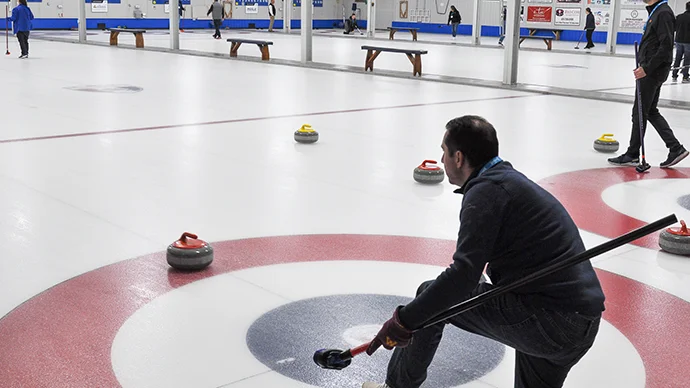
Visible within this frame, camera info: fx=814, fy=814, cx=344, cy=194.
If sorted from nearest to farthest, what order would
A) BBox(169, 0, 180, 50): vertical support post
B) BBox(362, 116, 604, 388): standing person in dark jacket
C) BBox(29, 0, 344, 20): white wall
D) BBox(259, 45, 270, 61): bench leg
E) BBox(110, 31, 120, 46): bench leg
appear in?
BBox(362, 116, 604, 388): standing person in dark jacket → BBox(259, 45, 270, 61): bench leg → BBox(169, 0, 180, 50): vertical support post → BBox(110, 31, 120, 46): bench leg → BBox(29, 0, 344, 20): white wall

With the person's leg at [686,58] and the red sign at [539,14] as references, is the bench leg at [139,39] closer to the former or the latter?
the person's leg at [686,58]

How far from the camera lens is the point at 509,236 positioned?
2898 millimetres

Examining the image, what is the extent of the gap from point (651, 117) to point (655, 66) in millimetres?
615

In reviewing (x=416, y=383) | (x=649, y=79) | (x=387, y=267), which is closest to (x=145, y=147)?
(x=387, y=267)

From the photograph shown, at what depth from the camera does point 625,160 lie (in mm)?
9086

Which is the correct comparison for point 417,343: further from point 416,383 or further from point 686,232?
point 686,232

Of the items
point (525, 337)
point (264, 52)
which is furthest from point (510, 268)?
point (264, 52)

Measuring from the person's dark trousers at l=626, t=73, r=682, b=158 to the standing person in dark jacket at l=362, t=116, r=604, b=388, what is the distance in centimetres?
630

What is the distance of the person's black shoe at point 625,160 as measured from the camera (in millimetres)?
9078

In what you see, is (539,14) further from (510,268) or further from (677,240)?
(510,268)

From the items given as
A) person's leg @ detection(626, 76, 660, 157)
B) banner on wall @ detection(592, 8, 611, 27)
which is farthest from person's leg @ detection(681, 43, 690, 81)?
banner on wall @ detection(592, 8, 611, 27)

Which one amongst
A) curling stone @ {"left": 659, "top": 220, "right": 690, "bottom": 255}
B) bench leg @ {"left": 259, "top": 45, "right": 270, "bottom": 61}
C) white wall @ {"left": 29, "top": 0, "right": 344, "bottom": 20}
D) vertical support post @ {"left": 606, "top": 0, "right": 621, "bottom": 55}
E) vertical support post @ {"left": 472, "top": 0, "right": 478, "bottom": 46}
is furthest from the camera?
white wall @ {"left": 29, "top": 0, "right": 344, "bottom": 20}

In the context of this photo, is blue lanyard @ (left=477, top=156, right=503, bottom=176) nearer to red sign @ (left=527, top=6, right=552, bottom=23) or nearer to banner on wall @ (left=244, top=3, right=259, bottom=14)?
red sign @ (left=527, top=6, right=552, bottom=23)

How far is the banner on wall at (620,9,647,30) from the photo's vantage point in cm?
3569
